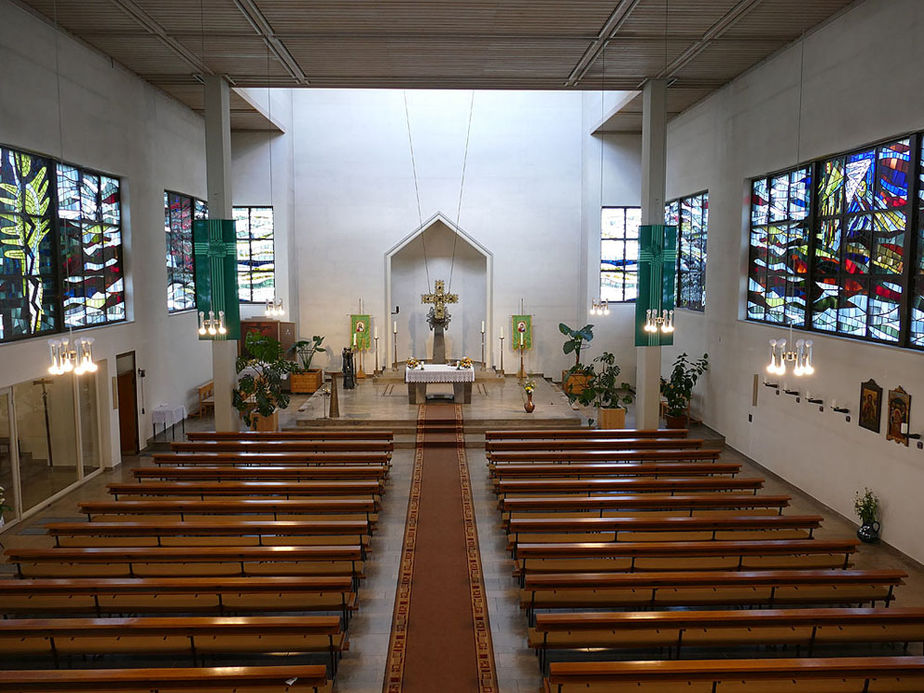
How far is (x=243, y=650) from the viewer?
5.73m

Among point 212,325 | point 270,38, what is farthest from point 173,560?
point 270,38

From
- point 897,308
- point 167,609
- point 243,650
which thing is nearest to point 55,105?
point 167,609

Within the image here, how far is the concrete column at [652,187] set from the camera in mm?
13422

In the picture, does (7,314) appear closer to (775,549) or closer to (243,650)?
(243,650)

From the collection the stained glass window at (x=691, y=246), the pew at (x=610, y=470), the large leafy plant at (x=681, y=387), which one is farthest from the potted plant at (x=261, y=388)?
the stained glass window at (x=691, y=246)

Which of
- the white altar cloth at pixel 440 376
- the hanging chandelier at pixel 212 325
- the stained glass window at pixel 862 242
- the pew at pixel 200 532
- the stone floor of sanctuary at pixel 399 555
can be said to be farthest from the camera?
the white altar cloth at pixel 440 376

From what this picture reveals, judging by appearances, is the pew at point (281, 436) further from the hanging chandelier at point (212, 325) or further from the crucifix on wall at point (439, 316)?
the crucifix on wall at point (439, 316)

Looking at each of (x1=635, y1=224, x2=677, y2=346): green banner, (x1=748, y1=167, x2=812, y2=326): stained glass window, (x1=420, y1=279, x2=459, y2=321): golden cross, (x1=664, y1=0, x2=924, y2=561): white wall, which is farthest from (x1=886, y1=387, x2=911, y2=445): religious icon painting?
(x1=420, y1=279, x2=459, y2=321): golden cross

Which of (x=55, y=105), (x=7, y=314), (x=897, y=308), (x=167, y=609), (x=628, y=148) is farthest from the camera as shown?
(x=628, y=148)

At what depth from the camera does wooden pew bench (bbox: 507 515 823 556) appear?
8.03m

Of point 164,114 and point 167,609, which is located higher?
point 164,114

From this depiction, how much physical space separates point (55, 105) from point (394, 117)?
1045 centimetres

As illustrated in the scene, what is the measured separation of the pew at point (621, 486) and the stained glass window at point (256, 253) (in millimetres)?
12079

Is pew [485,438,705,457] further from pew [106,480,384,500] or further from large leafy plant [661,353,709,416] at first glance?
large leafy plant [661,353,709,416]
